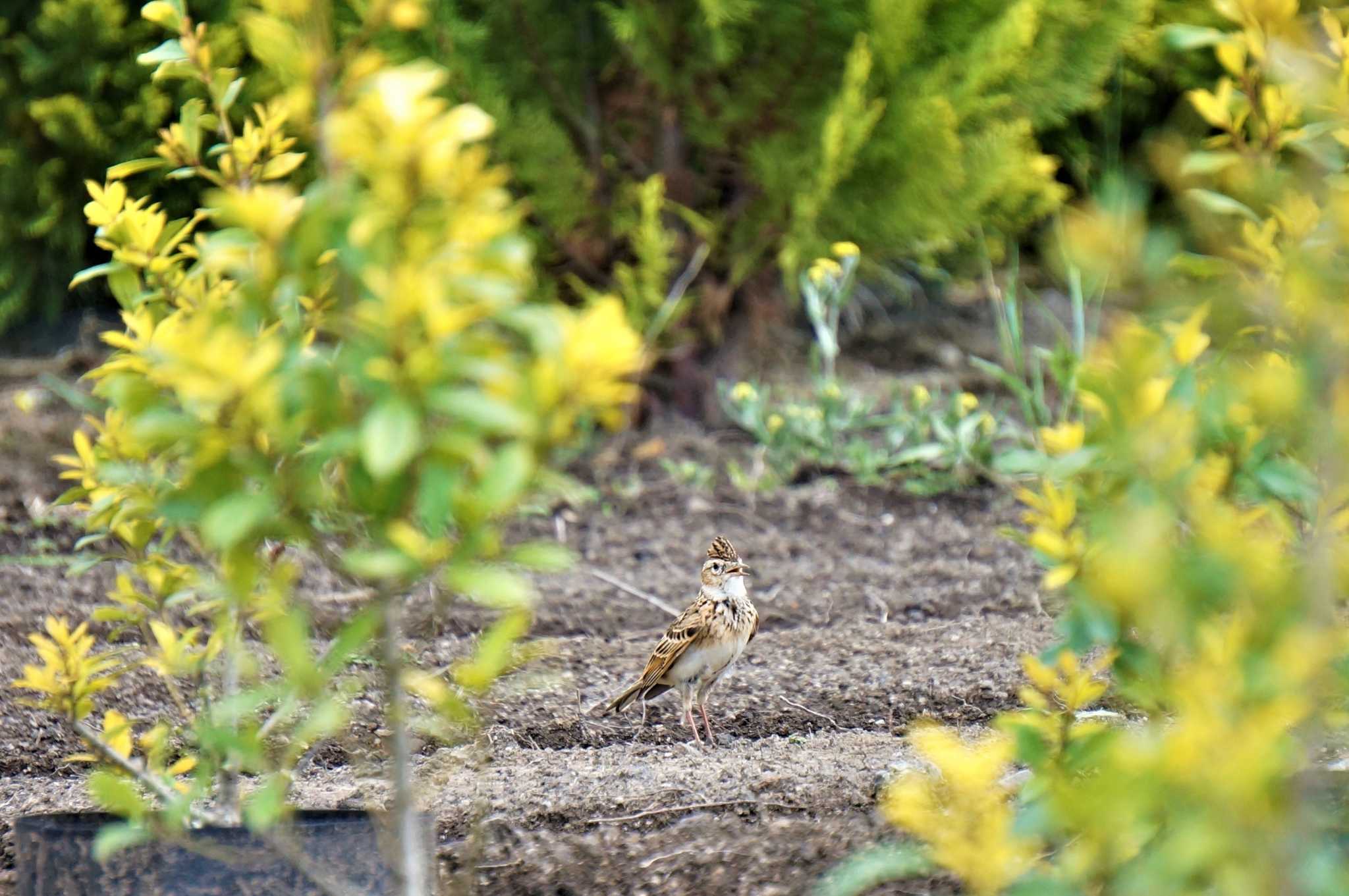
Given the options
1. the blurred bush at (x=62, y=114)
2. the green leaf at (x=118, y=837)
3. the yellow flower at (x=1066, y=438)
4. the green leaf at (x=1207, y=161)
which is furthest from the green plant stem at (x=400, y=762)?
the blurred bush at (x=62, y=114)

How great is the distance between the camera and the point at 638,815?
2521 millimetres

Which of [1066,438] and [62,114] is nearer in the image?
[1066,438]

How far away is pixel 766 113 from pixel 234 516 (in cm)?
506

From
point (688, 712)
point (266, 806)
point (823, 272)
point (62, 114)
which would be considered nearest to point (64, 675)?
point (266, 806)

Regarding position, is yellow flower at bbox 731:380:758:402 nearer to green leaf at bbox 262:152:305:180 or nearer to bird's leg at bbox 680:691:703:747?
bird's leg at bbox 680:691:703:747

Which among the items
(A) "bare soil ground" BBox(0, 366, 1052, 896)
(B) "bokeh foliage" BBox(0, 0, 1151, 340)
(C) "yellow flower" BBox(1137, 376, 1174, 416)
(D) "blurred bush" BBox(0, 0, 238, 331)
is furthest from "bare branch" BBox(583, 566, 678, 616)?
(D) "blurred bush" BBox(0, 0, 238, 331)

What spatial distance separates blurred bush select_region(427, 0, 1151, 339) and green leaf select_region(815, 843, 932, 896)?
3.77m

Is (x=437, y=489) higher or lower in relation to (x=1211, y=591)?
higher

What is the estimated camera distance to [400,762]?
Result: 1633 millimetres

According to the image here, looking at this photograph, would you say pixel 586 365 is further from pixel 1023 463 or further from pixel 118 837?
pixel 118 837

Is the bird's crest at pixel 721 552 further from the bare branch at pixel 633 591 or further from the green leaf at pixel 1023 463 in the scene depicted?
the green leaf at pixel 1023 463

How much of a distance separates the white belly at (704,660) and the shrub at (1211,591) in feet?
4.15

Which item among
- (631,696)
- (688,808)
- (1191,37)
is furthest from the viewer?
(631,696)

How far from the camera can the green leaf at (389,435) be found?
4.11 feet
